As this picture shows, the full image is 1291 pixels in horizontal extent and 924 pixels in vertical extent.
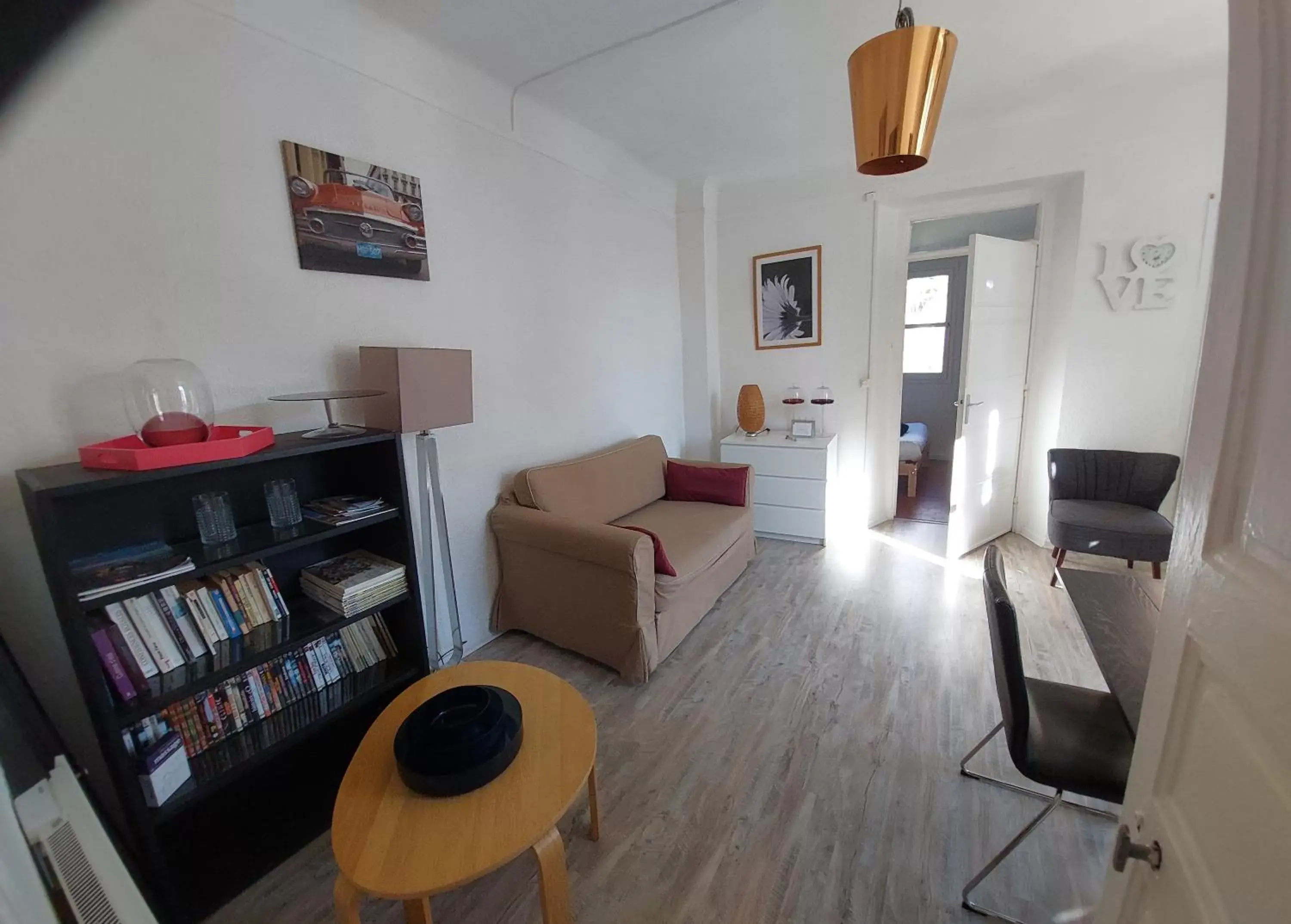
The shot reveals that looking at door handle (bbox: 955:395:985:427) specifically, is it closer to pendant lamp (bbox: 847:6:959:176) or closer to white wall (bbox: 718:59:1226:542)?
white wall (bbox: 718:59:1226:542)

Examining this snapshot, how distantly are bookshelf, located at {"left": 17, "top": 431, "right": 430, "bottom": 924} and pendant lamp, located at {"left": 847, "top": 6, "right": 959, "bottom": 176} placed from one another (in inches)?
68.0

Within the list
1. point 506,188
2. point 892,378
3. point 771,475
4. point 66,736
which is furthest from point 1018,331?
point 66,736

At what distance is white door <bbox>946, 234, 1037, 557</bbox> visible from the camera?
307 cm

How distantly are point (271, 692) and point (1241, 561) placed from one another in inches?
83.5

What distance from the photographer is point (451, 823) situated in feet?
3.66

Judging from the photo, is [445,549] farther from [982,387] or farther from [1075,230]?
[1075,230]

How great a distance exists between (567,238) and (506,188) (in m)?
0.46

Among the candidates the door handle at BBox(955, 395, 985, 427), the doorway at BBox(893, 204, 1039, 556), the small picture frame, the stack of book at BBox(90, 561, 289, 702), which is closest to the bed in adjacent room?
the doorway at BBox(893, 204, 1039, 556)

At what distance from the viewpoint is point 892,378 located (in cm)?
384

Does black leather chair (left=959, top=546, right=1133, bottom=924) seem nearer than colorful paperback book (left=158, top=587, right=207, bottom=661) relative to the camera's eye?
Yes

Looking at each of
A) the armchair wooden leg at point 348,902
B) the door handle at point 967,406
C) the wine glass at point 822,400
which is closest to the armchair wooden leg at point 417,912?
the armchair wooden leg at point 348,902

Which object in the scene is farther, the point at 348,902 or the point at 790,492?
the point at 790,492

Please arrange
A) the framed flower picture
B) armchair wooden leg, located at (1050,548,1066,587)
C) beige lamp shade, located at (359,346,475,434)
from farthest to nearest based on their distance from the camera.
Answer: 1. the framed flower picture
2. armchair wooden leg, located at (1050,548,1066,587)
3. beige lamp shade, located at (359,346,475,434)

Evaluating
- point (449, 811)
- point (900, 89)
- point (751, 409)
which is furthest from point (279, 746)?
point (751, 409)
